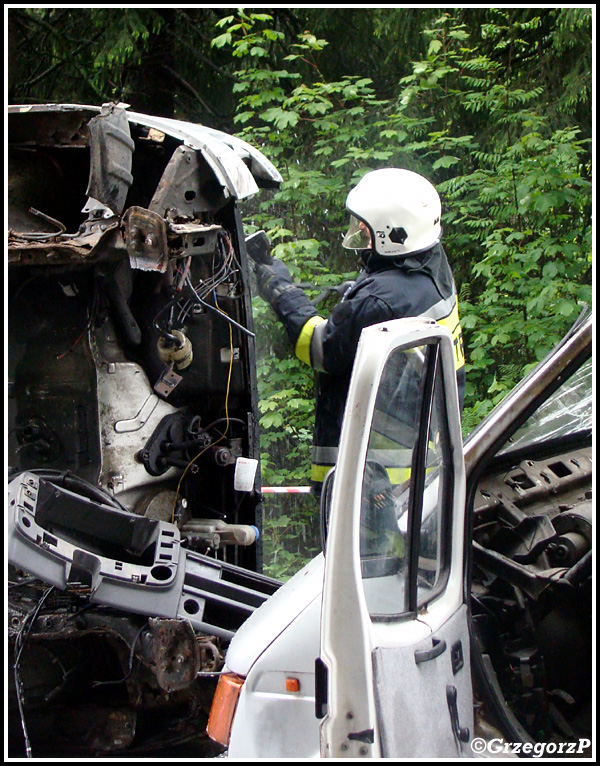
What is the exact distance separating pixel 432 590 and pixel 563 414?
93 cm

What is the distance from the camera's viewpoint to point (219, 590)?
4.16m

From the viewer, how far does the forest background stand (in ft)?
22.2

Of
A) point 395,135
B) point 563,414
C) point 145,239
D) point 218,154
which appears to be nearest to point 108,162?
point 145,239

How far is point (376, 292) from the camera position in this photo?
4320 mm

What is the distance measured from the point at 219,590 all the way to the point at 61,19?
21.1ft

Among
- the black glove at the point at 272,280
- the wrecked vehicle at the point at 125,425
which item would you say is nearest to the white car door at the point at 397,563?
the wrecked vehicle at the point at 125,425

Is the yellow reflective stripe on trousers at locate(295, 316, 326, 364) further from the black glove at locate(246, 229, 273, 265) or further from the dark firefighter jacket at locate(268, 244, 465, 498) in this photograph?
the black glove at locate(246, 229, 273, 265)

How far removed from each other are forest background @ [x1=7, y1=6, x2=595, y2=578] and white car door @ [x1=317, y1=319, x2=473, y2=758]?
4.15m

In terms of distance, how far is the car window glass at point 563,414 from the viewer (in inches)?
114

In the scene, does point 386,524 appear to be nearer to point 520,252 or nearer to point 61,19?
point 520,252

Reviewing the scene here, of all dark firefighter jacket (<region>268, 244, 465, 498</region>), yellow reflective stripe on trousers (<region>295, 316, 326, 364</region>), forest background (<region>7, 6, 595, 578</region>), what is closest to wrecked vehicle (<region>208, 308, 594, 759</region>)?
dark firefighter jacket (<region>268, 244, 465, 498</region>)

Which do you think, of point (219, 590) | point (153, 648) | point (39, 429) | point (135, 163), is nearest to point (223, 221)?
point (135, 163)

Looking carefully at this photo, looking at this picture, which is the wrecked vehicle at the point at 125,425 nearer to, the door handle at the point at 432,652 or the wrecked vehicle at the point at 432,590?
the wrecked vehicle at the point at 432,590

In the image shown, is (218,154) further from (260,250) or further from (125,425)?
(125,425)
